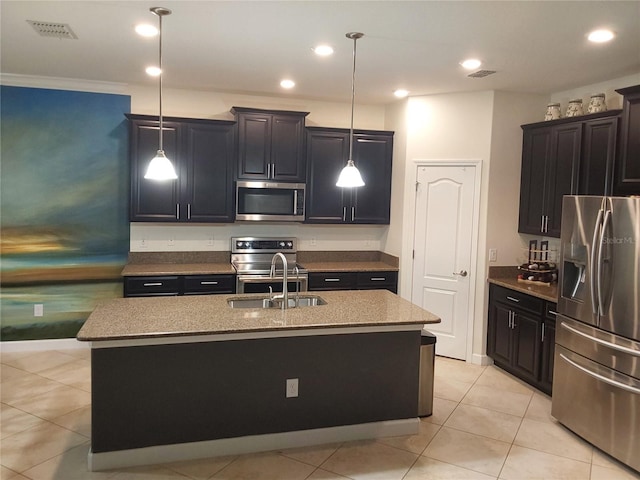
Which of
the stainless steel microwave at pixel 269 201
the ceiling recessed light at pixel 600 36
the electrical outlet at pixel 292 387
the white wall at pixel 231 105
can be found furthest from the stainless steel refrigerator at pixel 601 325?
the white wall at pixel 231 105

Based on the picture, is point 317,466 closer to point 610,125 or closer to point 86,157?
point 610,125

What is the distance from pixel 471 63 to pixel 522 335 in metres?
2.35

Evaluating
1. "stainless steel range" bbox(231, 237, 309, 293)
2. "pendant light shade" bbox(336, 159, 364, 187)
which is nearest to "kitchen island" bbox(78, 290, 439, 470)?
"pendant light shade" bbox(336, 159, 364, 187)

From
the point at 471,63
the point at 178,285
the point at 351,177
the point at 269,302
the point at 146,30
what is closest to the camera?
the point at 146,30

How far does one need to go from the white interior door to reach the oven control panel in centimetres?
138

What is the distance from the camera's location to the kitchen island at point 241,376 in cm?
283

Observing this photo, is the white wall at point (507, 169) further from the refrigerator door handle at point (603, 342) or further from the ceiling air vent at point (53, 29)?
the ceiling air vent at point (53, 29)

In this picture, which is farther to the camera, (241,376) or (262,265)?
(262,265)

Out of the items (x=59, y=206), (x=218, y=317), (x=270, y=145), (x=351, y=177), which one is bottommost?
(x=218, y=317)

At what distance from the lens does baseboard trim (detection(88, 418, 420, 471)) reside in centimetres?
286

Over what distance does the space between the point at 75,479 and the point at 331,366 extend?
1603mm

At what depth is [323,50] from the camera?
357cm

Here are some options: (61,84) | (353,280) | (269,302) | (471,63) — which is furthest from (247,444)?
(61,84)

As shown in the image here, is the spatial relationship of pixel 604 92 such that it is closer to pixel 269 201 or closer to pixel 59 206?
pixel 269 201
